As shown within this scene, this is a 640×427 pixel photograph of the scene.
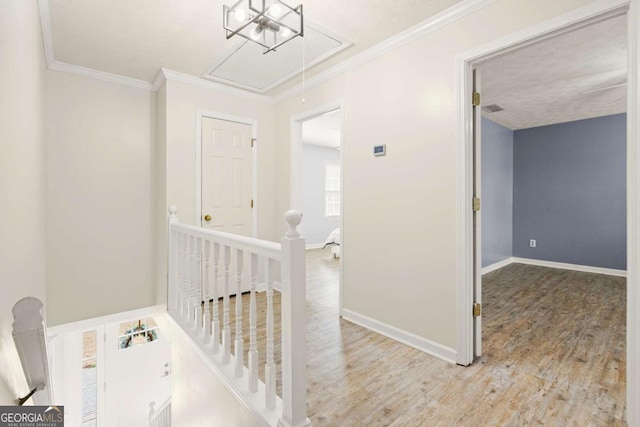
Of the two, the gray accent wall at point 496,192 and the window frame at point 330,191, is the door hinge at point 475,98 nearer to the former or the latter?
the gray accent wall at point 496,192

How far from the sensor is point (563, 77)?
340 cm

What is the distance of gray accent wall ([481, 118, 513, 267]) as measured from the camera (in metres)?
5.06

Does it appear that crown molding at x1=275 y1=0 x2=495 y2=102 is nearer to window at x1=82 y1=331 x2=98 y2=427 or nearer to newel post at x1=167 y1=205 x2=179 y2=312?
newel post at x1=167 y1=205 x2=179 y2=312

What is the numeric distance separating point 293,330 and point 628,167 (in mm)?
1836

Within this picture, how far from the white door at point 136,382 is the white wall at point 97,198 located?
1466 mm

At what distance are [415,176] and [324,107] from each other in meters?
1.35

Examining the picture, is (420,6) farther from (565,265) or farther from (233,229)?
(565,265)

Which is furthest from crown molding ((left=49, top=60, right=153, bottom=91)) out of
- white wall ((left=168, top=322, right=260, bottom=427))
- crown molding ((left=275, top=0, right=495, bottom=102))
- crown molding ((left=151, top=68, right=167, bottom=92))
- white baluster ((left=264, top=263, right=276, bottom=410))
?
white baluster ((left=264, top=263, right=276, bottom=410))

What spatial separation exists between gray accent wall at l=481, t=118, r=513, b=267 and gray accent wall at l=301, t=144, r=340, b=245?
3.95 meters

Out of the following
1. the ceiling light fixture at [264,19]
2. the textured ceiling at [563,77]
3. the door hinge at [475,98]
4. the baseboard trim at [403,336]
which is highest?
the textured ceiling at [563,77]

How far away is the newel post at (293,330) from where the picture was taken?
4.47 ft

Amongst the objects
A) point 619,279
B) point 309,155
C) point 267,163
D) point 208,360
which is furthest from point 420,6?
point 309,155

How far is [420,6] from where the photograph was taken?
2.15 metres

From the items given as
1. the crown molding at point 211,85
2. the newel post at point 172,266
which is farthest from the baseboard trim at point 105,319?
the crown molding at point 211,85
